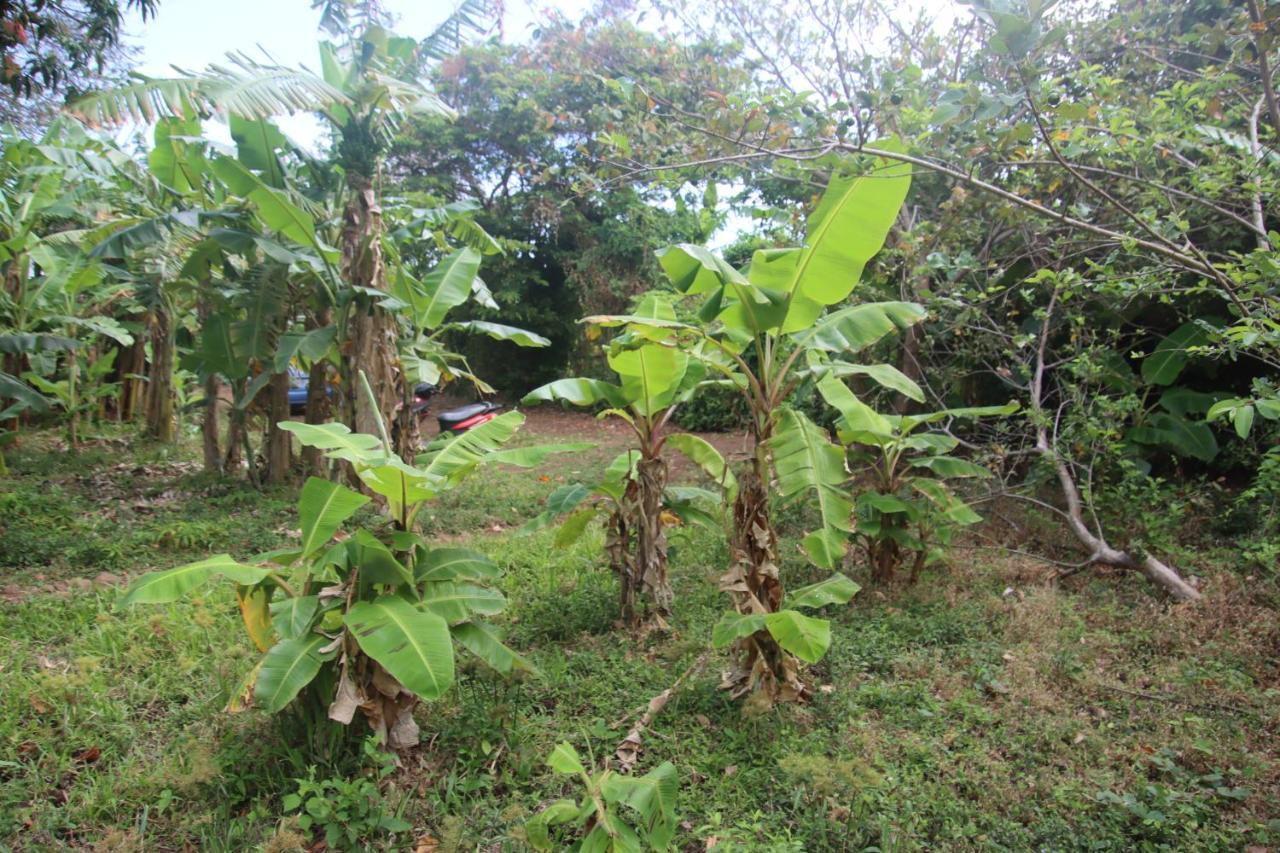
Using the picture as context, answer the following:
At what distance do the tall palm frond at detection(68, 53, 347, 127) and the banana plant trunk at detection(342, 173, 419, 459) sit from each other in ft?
2.42

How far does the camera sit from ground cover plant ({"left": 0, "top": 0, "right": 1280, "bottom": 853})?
9.12 feet

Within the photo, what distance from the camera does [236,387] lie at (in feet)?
22.8

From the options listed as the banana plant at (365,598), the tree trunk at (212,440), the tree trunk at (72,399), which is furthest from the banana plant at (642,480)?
the tree trunk at (72,399)

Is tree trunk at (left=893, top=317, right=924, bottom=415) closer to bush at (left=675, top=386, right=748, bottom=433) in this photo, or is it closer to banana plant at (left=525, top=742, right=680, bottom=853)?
bush at (left=675, top=386, right=748, bottom=433)

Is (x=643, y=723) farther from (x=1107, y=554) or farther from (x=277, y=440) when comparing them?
(x=277, y=440)

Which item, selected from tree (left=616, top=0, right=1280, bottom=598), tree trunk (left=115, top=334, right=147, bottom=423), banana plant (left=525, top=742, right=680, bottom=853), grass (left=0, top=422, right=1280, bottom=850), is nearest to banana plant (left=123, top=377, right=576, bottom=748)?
grass (left=0, top=422, right=1280, bottom=850)

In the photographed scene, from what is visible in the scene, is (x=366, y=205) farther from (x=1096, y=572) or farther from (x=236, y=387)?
(x=1096, y=572)

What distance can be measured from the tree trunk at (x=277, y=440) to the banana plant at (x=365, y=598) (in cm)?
459

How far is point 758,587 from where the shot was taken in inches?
137

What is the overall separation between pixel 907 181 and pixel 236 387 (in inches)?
253

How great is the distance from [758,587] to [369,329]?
3.12m

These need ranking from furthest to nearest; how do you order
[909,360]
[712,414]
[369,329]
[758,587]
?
[712,414] → [909,360] → [369,329] → [758,587]

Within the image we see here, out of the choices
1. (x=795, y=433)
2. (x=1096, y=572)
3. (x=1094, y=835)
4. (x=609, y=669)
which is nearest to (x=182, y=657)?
(x=609, y=669)

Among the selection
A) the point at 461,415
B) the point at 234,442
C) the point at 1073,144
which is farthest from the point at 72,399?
the point at 1073,144
